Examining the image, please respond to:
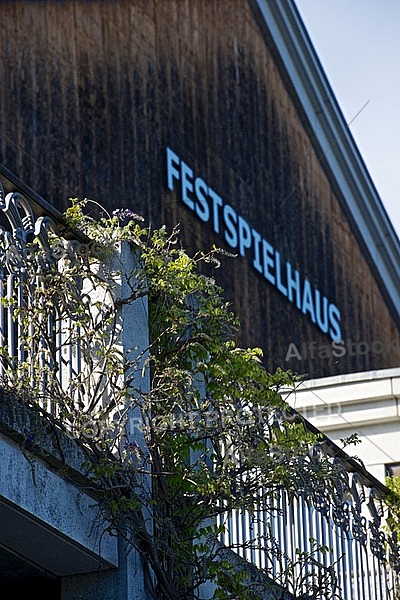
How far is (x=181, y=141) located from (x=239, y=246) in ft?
5.61

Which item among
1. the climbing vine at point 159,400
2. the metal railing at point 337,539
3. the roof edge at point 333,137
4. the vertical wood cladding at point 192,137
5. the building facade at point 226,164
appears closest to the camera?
the climbing vine at point 159,400

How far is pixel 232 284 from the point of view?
54.9 ft

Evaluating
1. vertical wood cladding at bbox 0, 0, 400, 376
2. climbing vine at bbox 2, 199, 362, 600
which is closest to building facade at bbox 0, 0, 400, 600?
vertical wood cladding at bbox 0, 0, 400, 376

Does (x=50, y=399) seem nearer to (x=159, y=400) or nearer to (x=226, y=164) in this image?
(x=159, y=400)

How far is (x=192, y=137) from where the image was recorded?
16328 millimetres

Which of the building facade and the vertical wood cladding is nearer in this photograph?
the building facade

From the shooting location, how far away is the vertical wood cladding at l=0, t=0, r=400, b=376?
13.7 metres

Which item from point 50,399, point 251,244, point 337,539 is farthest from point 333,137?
point 50,399

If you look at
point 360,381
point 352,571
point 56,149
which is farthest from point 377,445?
point 56,149

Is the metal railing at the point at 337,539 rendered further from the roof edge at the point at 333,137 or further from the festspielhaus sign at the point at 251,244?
the roof edge at the point at 333,137

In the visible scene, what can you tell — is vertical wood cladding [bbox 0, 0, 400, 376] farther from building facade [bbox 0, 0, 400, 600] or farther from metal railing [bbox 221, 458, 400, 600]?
metal railing [bbox 221, 458, 400, 600]

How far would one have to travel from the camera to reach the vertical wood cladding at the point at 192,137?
13.7m

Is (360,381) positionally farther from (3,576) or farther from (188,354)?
(3,576)

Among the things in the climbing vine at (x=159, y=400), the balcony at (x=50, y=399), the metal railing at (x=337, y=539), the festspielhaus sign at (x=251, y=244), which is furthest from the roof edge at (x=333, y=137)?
the balcony at (x=50, y=399)
